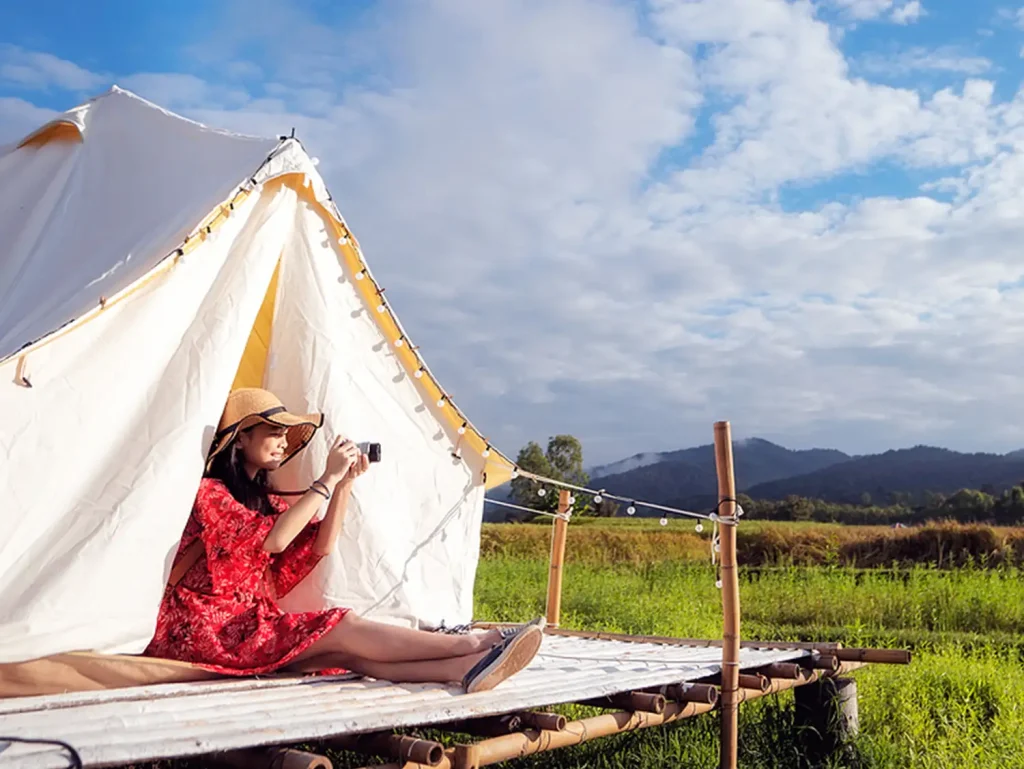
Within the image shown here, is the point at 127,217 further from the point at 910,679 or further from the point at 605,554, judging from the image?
the point at 605,554

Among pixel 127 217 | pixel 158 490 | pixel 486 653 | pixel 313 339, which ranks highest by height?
pixel 127 217

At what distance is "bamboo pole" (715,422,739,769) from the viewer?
10.7 ft

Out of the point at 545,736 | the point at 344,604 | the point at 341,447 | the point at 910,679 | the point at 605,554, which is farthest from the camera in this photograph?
the point at 605,554

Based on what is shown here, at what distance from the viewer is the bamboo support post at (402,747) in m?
2.29

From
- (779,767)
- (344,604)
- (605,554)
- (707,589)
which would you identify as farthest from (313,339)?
(605,554)

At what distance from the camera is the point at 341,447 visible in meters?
3.04

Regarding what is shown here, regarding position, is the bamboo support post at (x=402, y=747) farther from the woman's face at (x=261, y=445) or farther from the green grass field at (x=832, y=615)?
the green grass field at (x=832, y=615)

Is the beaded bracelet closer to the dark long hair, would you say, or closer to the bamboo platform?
the dark long hair

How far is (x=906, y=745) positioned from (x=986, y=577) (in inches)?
203

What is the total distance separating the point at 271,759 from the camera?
208 centimetres

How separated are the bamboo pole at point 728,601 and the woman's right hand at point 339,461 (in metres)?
1.17

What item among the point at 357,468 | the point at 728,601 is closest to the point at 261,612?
the point at 357,468

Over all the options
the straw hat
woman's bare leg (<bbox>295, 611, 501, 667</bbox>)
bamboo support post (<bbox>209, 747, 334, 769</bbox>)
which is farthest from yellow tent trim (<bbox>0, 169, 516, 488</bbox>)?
bamboo support post (<bbox>209, 747, 334, 769</bbox>)

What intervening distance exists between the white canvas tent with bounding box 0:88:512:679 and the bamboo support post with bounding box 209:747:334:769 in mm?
744
